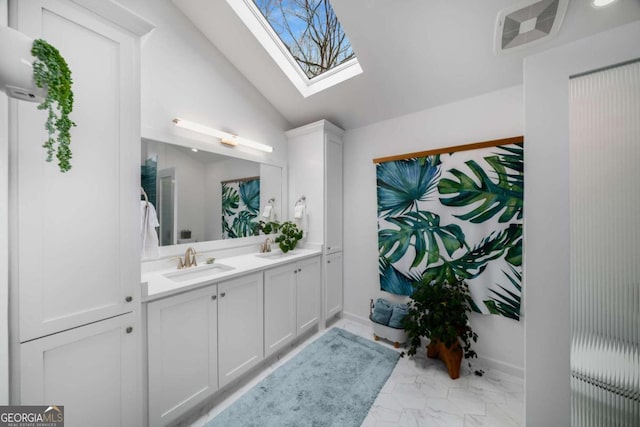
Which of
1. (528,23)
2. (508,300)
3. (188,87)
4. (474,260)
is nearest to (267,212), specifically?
(188,87)

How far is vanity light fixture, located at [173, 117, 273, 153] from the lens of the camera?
187cm

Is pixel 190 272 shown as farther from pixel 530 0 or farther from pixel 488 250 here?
pixel 530 0

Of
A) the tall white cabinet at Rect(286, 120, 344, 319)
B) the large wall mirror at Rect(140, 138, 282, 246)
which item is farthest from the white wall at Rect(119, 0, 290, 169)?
the tall white cabinet at Rect(286, 120, 344, 319)

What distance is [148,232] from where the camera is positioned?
1.58m

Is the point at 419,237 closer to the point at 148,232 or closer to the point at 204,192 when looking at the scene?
the point at 204,192

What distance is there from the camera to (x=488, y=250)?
6.27 feet

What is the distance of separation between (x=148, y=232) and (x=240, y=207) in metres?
0.89

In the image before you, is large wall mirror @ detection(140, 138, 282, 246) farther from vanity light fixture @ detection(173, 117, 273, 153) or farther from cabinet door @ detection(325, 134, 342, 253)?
cabinet door @ detection(325, 134, 342, 253)

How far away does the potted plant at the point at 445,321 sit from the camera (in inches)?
70.5

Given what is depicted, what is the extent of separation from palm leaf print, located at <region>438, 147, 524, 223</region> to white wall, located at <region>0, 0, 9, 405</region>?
2618 millimetres

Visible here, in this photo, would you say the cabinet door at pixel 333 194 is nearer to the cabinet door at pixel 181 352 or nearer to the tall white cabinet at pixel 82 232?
the cabinet door at pixel 181 352

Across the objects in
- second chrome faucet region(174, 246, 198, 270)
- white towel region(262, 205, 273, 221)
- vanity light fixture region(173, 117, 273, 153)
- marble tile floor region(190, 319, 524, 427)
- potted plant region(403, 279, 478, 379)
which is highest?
vanity light fixture region(173, 117, 273, 153)

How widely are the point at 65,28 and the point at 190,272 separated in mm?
1521

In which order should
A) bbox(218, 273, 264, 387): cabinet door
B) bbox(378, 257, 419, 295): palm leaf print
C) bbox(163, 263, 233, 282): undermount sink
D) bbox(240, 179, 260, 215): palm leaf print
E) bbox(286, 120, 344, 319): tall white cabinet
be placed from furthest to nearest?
bbox(286, 120, 344, 319): tall white cabinet → bbox(240, 179, 260, 215): palm leaf print → bbox(378, 257, 419, 295): palm leaf print → bbox(163, 263, 233, 282): undermount sink → bbox(218, 273, 264, 387): cabinet door
